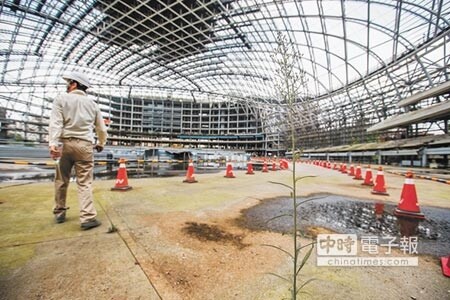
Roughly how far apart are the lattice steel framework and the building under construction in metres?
0.15

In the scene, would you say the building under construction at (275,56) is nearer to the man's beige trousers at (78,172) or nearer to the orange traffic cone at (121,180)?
the man's beige trousers at (78,172)

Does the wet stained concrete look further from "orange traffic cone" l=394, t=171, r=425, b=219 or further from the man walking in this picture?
the man walking

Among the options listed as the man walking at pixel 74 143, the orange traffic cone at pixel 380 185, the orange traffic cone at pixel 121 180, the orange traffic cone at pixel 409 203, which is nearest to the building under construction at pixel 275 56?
the orange traffic cone at pixel 380 185

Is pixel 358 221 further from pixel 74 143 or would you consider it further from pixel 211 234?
pixel 74 143

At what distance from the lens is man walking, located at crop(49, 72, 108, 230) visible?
2.63m

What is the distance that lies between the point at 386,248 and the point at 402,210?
6.48ft

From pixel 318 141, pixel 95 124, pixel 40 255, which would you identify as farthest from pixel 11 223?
pixel 318 141

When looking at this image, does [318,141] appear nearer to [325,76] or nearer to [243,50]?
[325,76]

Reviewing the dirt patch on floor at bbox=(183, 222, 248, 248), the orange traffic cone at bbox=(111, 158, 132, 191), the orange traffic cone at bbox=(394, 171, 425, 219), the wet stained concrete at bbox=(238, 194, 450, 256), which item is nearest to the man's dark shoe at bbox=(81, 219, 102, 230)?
the dirt patch on floor at bbox=(183, 222, 248, 248)

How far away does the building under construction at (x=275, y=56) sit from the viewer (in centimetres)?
2078

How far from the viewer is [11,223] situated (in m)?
2.63

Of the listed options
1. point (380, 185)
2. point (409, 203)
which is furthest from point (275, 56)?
point (380, 185)

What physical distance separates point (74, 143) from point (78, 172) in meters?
0.40

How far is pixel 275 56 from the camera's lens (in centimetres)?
168
